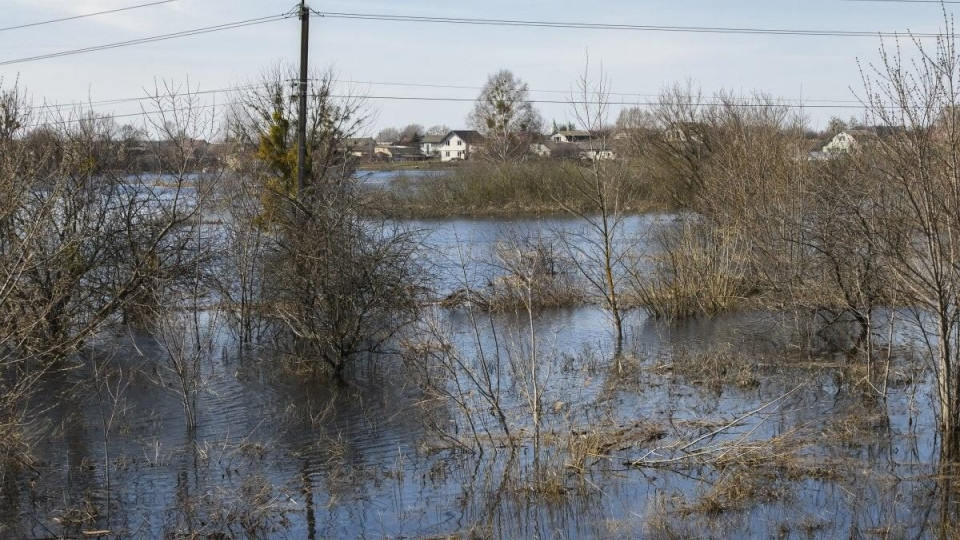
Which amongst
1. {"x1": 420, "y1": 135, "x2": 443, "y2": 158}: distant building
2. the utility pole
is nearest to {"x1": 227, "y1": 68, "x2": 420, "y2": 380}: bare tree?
the utility pole

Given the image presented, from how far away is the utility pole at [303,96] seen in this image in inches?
736

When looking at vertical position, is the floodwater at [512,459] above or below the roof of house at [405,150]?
below

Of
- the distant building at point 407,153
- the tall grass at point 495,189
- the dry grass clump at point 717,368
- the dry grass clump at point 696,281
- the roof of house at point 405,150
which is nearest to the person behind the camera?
the dry grass clump at point 717,368

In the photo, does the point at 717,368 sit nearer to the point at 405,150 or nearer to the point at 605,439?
the point at 605,439

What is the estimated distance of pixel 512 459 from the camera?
1035cm

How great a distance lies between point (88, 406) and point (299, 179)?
21.3 feet

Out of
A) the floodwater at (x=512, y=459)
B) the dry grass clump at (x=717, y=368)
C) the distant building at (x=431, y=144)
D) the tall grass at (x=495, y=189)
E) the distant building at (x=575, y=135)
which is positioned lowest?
the floodwater at (x=512, y=459)

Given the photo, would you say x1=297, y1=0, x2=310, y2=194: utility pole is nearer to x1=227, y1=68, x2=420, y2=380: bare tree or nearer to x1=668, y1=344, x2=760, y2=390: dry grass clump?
x1=227, y1=68, x2=420, y2=380: bare tree

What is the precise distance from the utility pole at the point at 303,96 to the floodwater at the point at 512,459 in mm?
4502

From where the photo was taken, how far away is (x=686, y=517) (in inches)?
334

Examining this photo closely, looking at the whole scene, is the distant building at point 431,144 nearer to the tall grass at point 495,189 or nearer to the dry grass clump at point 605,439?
the tall grass at point 495,189

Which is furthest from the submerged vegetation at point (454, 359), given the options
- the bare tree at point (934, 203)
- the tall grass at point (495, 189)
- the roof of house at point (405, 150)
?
the roof of house at point (405, 150)

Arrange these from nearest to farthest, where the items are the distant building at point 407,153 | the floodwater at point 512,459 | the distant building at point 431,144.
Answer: the floodwater at point 512,459 < the distant building at point 407,153 < the distant building at point 431,144

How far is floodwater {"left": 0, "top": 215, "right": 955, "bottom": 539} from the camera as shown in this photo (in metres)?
8.62
